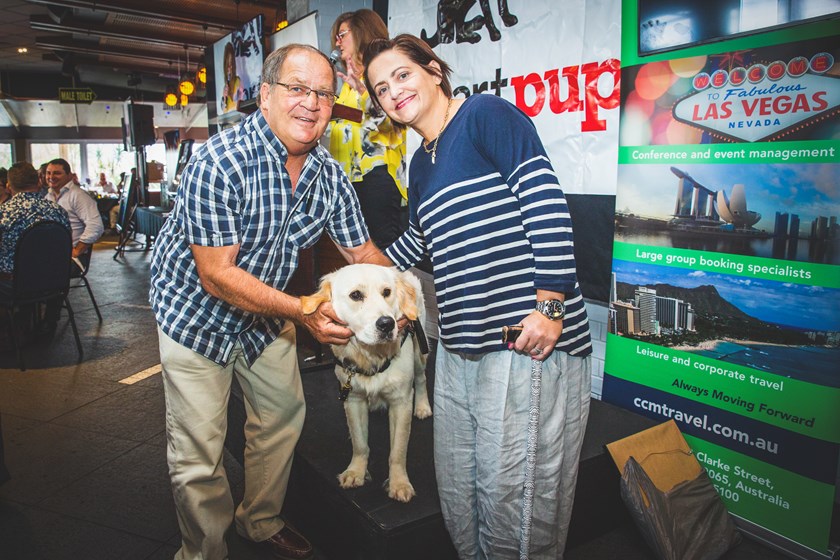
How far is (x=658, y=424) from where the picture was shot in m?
2.61

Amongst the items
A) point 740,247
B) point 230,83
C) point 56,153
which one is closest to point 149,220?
point 230,83

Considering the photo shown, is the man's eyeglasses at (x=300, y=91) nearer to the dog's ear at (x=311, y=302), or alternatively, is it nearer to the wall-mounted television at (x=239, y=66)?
the dog's ear at (x=311, y=302)

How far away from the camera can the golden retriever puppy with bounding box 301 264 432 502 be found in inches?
80.8

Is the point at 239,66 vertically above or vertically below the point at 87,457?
above

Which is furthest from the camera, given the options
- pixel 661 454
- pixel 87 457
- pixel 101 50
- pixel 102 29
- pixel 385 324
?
pixel 101 50

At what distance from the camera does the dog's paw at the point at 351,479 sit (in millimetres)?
2256

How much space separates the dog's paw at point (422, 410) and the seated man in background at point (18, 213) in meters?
3.79

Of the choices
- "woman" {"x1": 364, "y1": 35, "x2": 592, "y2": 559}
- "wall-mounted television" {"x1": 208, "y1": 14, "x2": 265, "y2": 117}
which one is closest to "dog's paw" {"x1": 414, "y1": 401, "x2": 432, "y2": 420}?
"woman" {"x1": 364, "y1": 35, "x2": 592, "y2": 559}

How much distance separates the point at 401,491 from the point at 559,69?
2.24m

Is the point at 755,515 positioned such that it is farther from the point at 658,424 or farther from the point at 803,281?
the point at 803,281

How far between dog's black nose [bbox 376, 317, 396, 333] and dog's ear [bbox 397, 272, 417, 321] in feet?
0.62

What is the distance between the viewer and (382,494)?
7.20 ft

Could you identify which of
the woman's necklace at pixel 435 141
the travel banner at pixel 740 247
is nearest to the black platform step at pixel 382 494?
the travel banner at pixel 740 247

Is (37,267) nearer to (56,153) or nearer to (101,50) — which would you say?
(101,50)
